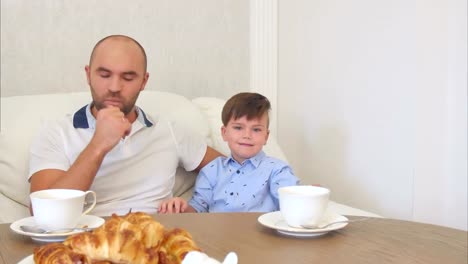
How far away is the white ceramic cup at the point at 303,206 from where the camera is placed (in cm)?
111

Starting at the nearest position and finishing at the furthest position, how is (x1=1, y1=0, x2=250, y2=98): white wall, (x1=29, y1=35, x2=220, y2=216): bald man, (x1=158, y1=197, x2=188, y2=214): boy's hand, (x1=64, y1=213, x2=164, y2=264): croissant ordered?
(x1=64, y1=213, x2=164, y2=264): croissant → (x1=158, y1=197, x2=188, y2=214): boy's hand → (x1=29, y1=35, x2=220, y2=216): bald man → (x1=1, y1=0, x2=250, y2=98): white wall

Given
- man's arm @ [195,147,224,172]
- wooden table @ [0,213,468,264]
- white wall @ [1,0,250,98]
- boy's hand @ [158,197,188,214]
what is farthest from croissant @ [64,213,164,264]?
white wall @ [1,0,250,98]

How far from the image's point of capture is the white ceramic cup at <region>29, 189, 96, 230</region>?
1.06m

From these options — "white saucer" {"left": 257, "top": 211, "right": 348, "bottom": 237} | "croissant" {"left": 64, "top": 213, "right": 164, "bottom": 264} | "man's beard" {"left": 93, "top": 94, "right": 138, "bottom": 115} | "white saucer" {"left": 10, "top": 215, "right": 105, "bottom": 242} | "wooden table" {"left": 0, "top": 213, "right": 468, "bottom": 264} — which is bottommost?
"wooden table" {"left": 0, "top": 213, "right": 468, "bottom": 264}

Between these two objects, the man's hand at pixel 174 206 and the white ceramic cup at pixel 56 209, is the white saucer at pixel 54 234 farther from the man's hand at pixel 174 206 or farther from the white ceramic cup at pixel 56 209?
the man's hand at pixel 174 206

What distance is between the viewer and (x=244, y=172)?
189 cm

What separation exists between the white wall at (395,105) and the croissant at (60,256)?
178 cm

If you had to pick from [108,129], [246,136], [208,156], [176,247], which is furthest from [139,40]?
[176,247]

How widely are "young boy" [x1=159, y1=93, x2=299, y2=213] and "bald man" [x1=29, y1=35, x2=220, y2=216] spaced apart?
0.12 metres

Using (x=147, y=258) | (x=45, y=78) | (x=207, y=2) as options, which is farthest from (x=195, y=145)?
(x=147, y=258)

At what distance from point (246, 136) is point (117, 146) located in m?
0.38

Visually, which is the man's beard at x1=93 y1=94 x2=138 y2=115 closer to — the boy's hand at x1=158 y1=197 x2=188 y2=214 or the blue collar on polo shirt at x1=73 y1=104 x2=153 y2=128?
the blue collar on polo shirt at x1=73 y1=104 x2=153 y2=128

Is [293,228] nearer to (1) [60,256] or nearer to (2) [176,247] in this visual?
(2) [176,247]

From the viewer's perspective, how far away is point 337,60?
2633 millimetres
